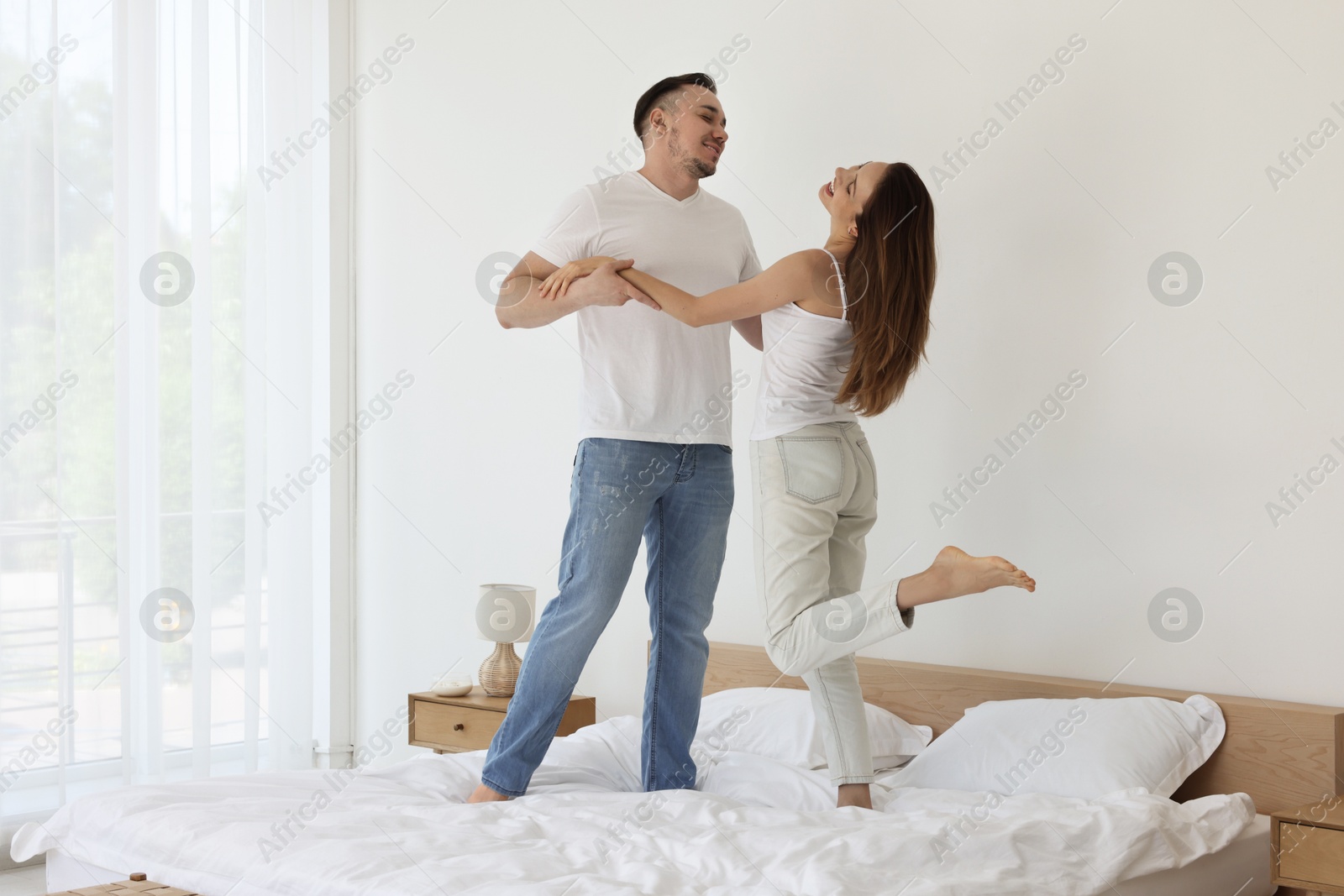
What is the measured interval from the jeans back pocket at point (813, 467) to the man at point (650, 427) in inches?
9.5

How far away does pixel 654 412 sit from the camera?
2209mm

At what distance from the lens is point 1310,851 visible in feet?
5.75

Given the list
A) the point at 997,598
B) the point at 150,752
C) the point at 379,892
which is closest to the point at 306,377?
the point at 150,752

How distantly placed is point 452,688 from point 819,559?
148cm

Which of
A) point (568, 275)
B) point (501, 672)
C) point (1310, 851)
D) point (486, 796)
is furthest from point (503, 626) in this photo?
point (1310, 851)

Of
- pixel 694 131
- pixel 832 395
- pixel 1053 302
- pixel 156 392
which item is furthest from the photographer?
pixel 156 392

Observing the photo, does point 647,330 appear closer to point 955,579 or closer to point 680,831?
point 955,579

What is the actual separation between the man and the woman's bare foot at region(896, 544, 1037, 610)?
546mm

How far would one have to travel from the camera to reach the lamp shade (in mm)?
3066

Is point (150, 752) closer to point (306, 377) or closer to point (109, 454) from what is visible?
point (109, 454)

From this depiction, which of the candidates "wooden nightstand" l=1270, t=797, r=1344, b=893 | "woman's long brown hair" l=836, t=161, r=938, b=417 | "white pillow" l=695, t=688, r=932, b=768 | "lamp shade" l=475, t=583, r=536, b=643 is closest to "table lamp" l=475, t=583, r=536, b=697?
"lamp shade" l=475, t=583, r=536, b=643

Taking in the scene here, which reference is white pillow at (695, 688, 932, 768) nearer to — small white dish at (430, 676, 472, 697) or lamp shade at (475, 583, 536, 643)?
lamp shade at (475, 583, 536, 643)

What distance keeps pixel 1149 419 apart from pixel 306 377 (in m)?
2.70

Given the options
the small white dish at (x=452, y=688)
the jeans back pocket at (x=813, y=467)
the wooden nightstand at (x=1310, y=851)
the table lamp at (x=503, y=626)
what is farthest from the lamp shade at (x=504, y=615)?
the wooden nightstand at (x=1310, y=851)
